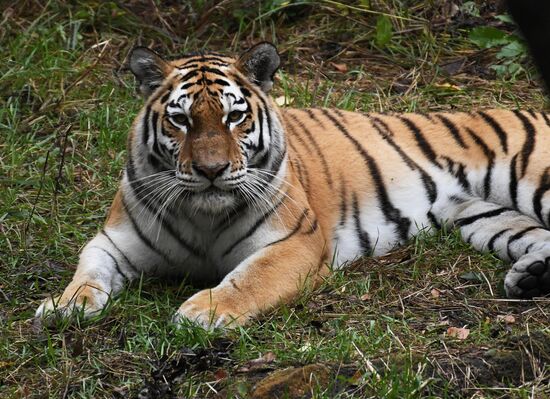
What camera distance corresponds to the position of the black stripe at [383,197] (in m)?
4.74

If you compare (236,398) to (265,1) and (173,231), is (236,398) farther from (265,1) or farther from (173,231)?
(265,1)

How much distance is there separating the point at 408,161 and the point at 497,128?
1.80ft

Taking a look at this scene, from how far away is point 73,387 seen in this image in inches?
123

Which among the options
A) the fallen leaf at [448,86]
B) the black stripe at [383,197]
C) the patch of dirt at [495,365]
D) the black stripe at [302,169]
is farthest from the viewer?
the fallen leaf at [448,86]

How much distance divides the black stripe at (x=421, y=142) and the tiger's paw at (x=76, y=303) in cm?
206

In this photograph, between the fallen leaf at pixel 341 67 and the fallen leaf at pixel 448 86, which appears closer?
the fallen leaf at pixel 448 86

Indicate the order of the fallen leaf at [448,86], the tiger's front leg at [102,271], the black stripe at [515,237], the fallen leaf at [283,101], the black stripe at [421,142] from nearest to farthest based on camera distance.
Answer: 1. the tiger's front leg at [102,271]
2. the black stripe at [515,237]
3. the black stripe at [421,142]
4. the fallen leaf at [283,101]
5. the fallen leaf at [448,86]

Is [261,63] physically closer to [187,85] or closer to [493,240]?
[187,85]

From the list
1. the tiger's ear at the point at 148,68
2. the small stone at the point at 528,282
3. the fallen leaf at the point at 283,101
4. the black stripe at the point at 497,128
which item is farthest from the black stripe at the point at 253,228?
the fallen leaf at the point at 283,101

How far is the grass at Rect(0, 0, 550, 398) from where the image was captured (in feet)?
10.0

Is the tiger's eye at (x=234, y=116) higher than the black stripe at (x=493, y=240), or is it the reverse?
the tiger's eye at (x=234, y=116)

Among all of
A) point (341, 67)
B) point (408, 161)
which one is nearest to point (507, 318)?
point (408, 161)

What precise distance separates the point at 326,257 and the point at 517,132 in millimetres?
1441

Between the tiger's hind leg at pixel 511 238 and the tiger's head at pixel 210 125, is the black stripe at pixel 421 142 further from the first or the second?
the tiger's head at pixel 210 125
